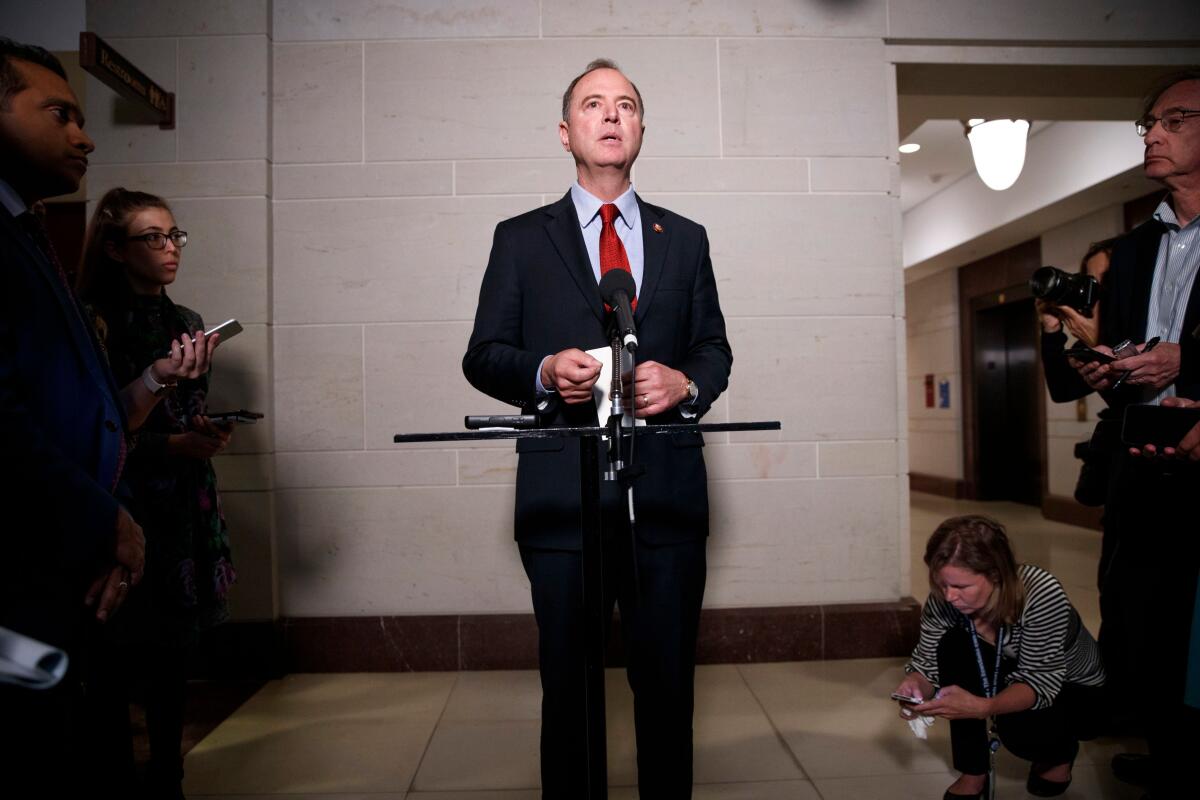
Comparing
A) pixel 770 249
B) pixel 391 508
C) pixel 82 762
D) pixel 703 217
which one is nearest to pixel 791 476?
pixel 770 249

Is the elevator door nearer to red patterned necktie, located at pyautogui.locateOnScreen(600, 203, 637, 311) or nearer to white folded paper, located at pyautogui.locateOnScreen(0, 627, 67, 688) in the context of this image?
red patterned necktie, located at pyautogui.locateOnScreen(600, 203, 637, 311)

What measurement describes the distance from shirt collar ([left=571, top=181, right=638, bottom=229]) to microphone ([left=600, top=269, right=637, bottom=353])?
451mm

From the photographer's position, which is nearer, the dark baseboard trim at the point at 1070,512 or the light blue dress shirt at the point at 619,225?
the light blue dress shirt at the point at 619,225

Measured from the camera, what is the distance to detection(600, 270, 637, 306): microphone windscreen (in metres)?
1.12

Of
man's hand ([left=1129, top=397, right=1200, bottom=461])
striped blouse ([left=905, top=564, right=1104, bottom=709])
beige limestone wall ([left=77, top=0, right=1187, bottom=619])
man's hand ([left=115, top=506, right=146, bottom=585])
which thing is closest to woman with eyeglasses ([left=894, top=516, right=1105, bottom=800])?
striped blouse ([left=905, top=564, right=1104, bottom=709])

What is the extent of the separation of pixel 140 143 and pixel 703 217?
2.45 meters

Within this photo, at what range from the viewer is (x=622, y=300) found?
1.09 metres

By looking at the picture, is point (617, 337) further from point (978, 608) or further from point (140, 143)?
point (140, 143)

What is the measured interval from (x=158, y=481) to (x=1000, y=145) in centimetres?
475

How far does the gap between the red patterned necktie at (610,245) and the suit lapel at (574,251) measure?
34 mm

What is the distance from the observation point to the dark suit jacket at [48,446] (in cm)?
99

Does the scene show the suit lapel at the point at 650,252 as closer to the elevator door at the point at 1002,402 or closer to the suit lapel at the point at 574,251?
the suit lapel at the point at 574,251

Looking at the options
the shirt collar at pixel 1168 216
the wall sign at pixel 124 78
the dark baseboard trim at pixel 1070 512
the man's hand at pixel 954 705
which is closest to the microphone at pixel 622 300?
the man's hand at pixel 954 705

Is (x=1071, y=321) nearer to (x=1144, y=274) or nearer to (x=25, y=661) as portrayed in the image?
(x=1144, y=274)
